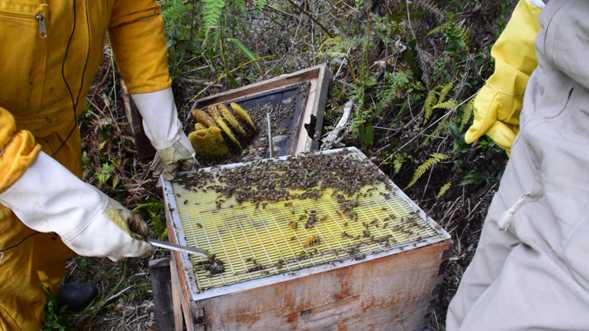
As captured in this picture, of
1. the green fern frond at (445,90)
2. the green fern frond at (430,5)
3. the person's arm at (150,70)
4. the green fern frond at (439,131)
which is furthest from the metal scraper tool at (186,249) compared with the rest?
the green fern frond at (430,5)

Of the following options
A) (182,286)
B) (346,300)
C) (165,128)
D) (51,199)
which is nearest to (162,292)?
(182,286)

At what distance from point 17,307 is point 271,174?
4.88 feet

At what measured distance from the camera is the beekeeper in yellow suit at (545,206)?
4.25 ft

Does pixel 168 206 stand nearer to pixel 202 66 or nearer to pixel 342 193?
pixel 342 193

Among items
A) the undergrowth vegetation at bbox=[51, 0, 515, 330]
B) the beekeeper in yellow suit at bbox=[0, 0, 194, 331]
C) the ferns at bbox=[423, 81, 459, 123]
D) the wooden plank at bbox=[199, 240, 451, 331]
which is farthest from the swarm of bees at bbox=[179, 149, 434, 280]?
the ferns at bbox=[423, 81, 459, 123]

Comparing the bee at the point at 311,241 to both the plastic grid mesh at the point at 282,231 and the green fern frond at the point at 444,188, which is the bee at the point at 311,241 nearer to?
the plastic grid mesh at the point at 282,231

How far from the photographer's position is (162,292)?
2773 mm

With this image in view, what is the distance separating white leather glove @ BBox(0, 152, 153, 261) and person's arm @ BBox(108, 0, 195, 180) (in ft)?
2.12

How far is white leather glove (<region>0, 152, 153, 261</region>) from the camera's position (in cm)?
178

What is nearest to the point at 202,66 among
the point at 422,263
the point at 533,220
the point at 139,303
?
the point at 139,303

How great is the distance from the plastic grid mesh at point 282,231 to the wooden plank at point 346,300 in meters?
0.07

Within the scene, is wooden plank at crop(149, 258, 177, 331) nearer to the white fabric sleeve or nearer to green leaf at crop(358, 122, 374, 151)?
the white fabric sleeve

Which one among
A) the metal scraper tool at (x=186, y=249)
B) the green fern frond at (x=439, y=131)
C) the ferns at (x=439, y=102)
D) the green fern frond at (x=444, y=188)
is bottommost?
the green fern frond at (x=444, y=188)

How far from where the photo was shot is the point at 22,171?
1.72 m
